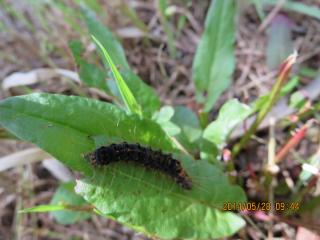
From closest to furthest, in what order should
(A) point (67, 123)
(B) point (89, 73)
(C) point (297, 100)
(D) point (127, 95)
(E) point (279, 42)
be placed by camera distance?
(A) point (67, 123) < (D) point (127, 95) < (B) point (89, 73) < (C) point (297, 100) < (E) point (279, 42)

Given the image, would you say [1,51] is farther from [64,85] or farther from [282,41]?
[282,41]

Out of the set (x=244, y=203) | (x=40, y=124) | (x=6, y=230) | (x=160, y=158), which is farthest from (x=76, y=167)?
(x=6, y=230)

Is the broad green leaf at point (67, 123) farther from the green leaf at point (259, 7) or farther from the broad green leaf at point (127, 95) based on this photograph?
the green leaf at point (259, 7)

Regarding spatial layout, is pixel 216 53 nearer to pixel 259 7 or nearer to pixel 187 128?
pixel 187 128

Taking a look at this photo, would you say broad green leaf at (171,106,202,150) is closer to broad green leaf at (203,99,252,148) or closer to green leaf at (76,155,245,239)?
broad green leaf at (203,99,252,148)

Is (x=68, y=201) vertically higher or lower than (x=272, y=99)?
lower

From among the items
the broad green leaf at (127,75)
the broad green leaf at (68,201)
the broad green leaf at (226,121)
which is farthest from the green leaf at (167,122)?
the broad green leaf at (68,201)

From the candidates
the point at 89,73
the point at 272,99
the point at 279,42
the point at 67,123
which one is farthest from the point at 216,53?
the point at 67,123
